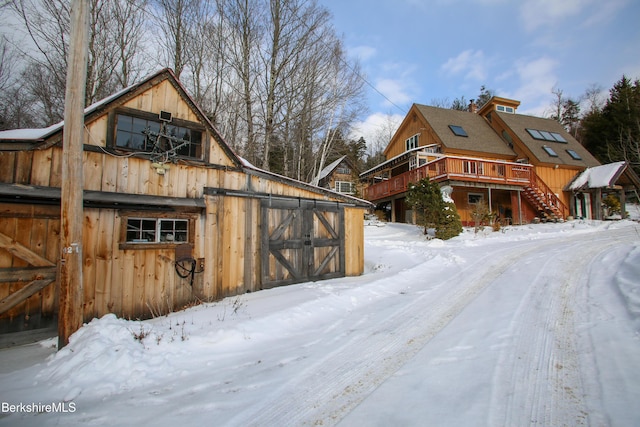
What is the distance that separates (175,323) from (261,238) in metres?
2.94

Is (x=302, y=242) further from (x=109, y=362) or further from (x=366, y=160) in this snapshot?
(x=366, y=160)

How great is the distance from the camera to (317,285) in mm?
7660

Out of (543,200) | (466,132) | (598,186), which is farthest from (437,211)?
(598,186)

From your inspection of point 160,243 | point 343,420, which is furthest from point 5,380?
point 343,420

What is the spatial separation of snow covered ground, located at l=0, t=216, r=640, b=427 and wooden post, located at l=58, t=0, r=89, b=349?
13.1 inches

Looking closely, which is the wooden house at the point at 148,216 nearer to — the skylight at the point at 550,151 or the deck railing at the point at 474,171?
the deck railing at the point at 474,171

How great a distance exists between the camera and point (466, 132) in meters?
22.1

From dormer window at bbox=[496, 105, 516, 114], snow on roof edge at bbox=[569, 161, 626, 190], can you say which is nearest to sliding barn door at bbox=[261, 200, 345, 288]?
snow on roof edge at bbox=[569, 161, 626, 190]

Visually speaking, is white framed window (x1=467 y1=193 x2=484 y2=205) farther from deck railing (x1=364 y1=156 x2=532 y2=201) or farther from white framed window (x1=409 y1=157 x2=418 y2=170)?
white framed window (x1=409 y1=157 x2=418 y2=170)

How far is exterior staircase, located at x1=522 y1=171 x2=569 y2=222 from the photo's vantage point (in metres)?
17.8

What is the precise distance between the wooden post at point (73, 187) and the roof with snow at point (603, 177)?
25.6 m

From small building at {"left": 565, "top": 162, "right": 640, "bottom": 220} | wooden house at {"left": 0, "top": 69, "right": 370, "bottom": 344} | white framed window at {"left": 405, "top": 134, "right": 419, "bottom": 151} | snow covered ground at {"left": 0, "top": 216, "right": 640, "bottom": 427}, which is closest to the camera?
snow covered ground at {"left": 0, "top": 216, "right": 640, "bottom": 427}

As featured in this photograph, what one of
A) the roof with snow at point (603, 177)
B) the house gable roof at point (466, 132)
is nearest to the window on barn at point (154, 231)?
the house gable roof at point (466, 132)

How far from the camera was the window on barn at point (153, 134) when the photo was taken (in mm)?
6062
